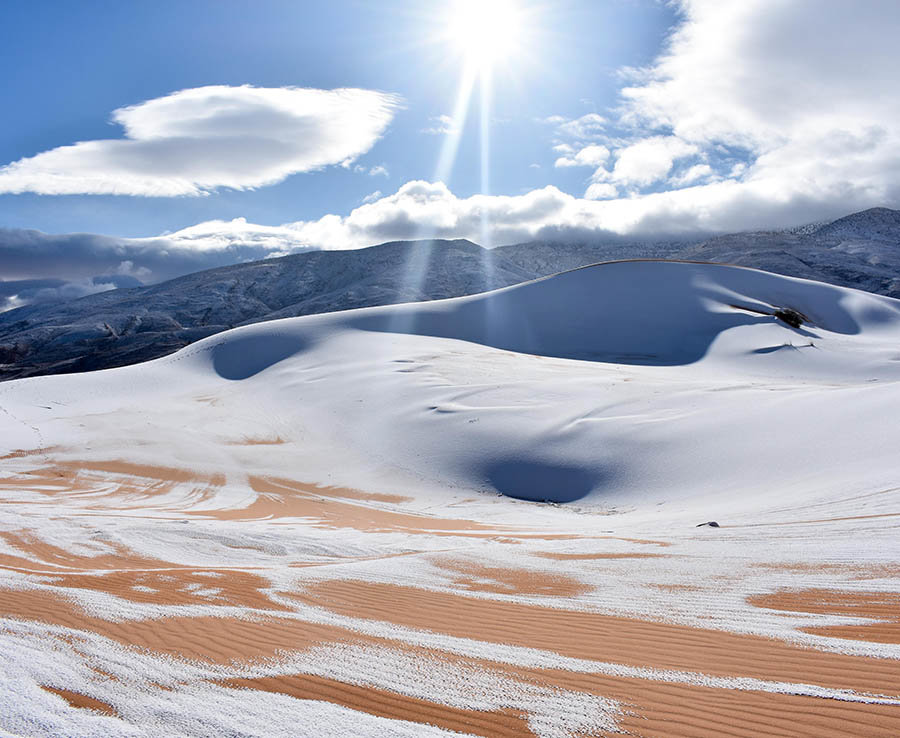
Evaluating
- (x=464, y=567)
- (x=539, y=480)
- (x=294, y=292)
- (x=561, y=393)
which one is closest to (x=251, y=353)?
(x=561, y=393)

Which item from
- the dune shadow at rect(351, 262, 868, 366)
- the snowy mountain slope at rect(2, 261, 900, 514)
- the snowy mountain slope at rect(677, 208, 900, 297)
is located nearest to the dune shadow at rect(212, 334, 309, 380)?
the snowy mountain slope at rect(2, 261, 900, 514)

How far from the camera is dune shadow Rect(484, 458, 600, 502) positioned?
60.4ft

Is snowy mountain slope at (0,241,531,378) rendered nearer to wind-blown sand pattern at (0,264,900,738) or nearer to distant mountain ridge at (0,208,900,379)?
distant mountain ridge at (0,208,900,379)

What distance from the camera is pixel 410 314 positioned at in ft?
162

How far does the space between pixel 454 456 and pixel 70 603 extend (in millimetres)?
15475

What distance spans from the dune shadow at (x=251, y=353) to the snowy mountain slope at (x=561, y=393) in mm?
181

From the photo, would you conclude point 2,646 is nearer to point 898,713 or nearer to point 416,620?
point 416,620

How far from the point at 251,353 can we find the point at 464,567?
3609 centimetres

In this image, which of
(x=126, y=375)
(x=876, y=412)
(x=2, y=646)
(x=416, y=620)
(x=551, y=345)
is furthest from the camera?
(x=551, y=345)

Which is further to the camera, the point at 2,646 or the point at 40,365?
the point at 40,365

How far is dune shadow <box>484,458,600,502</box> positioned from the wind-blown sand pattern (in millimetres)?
79

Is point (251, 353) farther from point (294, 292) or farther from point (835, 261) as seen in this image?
point (835, 261)

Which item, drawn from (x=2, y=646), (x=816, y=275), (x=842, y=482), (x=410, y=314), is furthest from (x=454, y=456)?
(x=816, y=275)

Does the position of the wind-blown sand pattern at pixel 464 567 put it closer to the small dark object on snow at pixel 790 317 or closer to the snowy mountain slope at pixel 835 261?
the small dark object on snow at pixel 790 317
